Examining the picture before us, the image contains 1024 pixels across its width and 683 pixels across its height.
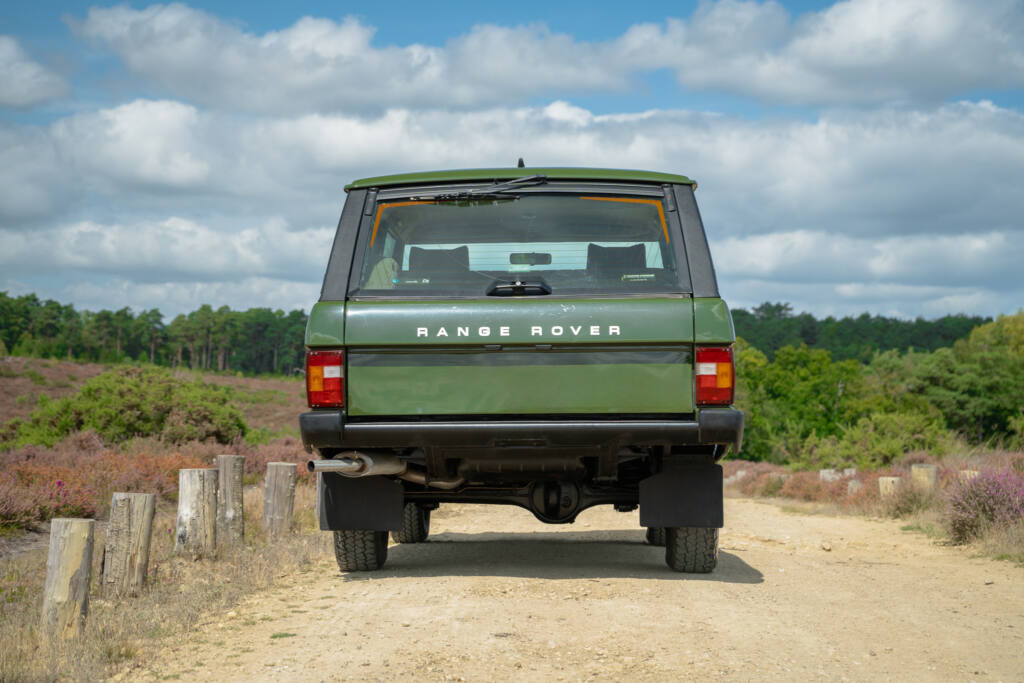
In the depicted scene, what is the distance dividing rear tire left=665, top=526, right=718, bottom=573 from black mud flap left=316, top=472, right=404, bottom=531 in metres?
2.05

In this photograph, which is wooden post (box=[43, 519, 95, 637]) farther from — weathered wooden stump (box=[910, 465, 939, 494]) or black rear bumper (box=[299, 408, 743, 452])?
weathered wooden stump (box=[910, 465, 939, 494])

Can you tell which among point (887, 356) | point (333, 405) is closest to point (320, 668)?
point (333, 405)

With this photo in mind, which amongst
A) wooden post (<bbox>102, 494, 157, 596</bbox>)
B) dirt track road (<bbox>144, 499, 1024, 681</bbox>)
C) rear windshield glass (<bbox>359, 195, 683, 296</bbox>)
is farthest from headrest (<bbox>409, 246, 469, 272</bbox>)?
wooden post (<bbox>102, 494, 157, 596</bbox>)

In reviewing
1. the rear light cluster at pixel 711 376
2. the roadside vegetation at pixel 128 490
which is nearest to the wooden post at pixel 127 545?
the roadside vegetation at pixel 128 490

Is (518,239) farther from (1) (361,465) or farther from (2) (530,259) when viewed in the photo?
(1) (361,465)

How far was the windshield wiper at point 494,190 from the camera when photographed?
6.77 metres

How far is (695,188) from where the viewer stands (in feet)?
22.7

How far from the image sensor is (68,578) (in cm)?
617

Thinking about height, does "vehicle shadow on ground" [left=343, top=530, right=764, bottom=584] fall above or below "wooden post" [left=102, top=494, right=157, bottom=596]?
below

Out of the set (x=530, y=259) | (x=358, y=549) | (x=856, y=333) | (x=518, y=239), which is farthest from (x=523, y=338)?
(x=856, y=333)

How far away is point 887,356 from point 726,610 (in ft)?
304

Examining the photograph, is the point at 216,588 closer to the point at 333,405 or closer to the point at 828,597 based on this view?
the point at 333,405

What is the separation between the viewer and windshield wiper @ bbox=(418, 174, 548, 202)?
22.2 feet

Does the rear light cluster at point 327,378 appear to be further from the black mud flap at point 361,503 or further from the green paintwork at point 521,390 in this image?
the black mud flap at point 361,503
